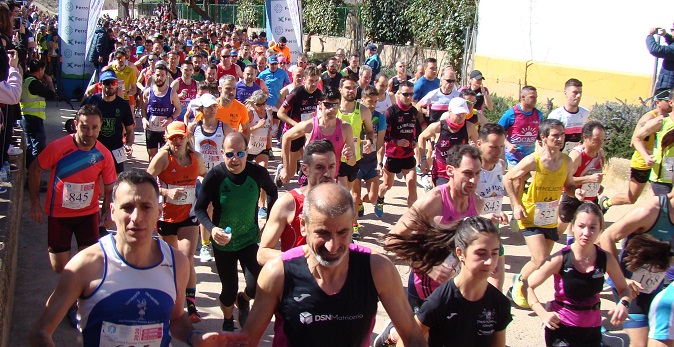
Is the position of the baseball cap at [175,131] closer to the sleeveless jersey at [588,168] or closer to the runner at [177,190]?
the runner at [177,190]

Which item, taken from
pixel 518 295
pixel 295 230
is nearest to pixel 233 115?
pixel 518 295

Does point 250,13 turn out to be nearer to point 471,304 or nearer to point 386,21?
point 386,21

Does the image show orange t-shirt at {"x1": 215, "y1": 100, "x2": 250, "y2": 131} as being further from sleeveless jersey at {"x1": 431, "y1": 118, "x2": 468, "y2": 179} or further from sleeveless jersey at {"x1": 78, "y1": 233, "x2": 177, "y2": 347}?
sleeveless jersey at {"x1": 78, "y1": 233, "x2": 177, "y2": 347}

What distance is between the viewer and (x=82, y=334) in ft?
10.5

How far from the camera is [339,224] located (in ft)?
9.31

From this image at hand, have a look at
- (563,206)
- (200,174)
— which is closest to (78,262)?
(200,174)

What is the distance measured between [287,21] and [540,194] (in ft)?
33.9

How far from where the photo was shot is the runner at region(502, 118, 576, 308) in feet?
21.0

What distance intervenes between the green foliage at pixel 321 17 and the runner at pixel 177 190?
24308 mm

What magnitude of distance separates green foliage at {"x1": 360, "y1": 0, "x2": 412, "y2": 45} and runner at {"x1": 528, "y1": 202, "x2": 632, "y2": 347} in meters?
20.5

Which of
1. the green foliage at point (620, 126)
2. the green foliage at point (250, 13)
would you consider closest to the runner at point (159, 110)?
the green foliage at point (620, 126)

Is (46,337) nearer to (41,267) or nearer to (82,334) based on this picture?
(82,334)

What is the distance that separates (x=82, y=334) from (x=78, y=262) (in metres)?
0.33

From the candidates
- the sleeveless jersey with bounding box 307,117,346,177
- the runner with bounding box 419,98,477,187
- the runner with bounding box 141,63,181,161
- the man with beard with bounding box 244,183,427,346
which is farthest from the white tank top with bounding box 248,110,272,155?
the man with beard with bounding box 244,183,427,346
